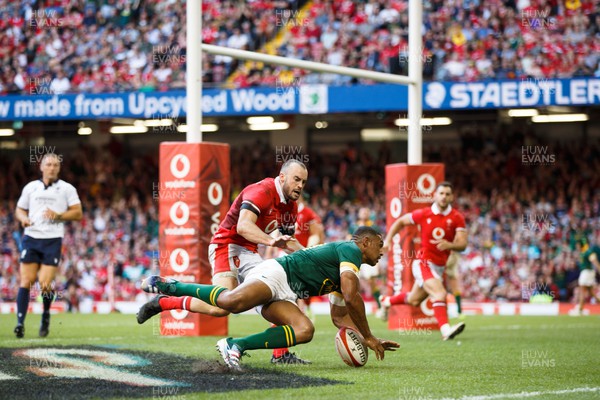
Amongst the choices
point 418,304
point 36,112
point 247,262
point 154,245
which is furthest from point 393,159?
point 247,262

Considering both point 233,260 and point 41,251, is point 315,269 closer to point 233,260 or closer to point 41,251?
point 233,260

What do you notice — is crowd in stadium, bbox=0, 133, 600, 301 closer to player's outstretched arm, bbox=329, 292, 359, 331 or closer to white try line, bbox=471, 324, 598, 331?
white try line, bbox=471, 324, 598, 331

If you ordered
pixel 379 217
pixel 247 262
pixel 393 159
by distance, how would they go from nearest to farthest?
pixel 247 262
pixel 379 217
pixel 393 159

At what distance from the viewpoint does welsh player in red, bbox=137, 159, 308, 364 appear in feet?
30.1

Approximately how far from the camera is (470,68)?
23.7 metres

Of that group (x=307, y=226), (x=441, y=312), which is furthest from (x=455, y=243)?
(x=307, y=226)

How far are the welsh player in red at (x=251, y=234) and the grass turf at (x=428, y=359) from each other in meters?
0.78

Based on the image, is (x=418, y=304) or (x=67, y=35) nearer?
(x=418, y=304)

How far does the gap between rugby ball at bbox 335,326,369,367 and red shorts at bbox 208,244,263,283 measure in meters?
1.48

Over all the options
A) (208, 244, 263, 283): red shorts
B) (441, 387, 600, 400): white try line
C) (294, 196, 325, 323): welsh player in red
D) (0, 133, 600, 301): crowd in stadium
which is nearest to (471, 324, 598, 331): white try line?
(294, 196, 325, 323): welsh player in red

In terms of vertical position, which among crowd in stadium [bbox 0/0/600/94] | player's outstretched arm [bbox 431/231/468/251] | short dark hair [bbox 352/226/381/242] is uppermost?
crowd in stadium [bbox 0/0/600/94]

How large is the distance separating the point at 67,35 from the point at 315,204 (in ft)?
27.8

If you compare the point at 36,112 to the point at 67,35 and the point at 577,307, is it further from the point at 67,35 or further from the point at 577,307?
the point at 577,307

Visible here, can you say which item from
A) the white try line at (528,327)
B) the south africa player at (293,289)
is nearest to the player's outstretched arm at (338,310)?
the south africa player at (293,289)
